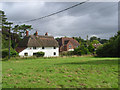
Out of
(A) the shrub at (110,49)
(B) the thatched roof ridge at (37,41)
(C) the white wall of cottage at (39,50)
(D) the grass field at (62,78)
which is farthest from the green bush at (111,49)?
(D) the grass field at (62,78)

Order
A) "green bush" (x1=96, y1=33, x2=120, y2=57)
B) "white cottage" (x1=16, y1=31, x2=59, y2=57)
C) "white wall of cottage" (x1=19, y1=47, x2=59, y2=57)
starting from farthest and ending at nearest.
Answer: "white cottage" (x1=16, y1=31, x2=59, y2=57) → "white wall of cottage" (x1=19, y1=47, x2=59, y2=57) → "green bush" (x1=96, y1=33, x2=120, y2=57)

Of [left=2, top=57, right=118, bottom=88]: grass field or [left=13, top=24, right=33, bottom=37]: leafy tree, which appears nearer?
[left=2, top=57, right=118, bottom=88]: grass field

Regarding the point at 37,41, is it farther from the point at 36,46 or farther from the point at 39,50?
the point at 39,50

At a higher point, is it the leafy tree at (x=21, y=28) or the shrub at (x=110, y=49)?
the leafy tree at (x=21, y=28)

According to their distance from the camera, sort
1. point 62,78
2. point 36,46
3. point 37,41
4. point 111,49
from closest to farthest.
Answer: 1. point 62,78
2. point 111,49
3. point 36,46
4. point 37,41

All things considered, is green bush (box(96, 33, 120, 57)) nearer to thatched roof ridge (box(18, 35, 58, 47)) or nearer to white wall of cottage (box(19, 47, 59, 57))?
white wall of cottage (box(19, 47, 59, 57))

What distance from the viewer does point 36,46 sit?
42.3 meters

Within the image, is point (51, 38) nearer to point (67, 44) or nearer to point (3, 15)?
point (67, 44)

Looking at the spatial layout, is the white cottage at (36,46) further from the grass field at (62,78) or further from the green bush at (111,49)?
the grass field at (62,78)

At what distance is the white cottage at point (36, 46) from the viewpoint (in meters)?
40.6

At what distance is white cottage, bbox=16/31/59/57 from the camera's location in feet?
133

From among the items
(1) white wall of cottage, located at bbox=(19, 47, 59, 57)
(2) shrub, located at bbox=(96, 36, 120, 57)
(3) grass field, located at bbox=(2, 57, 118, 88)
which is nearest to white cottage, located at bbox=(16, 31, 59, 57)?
(1) white wall of cottage, located at bbox=(19, 47, 59, 57)

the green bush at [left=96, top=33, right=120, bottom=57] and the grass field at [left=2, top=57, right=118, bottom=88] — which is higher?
the green bush at [left=96, top=33, right=120, bottom=57]

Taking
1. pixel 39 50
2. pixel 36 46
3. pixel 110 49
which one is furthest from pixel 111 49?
pixel 36 46
